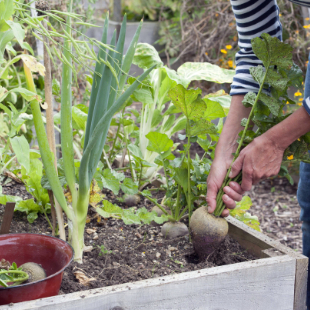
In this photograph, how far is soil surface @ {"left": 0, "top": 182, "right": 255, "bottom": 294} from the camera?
895 millimetres

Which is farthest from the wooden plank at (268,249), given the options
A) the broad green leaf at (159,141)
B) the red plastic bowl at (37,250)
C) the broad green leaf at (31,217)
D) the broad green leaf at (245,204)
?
the broad green leaf at (31,217)

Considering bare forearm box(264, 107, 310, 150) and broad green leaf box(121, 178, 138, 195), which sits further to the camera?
broad green leaf box(121, 178, 138, 195)

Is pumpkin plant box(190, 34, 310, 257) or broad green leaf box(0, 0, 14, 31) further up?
broad green leaf box(0, 0, 14, 31)

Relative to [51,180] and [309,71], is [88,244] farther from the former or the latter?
[309,71]

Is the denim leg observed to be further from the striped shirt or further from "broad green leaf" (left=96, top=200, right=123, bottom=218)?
"broad green leaf" (left=96, top=200, right=123, bottom=218)

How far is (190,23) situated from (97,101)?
340cm

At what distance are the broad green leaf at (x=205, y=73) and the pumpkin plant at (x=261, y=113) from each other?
49 cm

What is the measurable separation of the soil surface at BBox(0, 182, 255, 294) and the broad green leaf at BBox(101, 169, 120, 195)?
0.17 meters

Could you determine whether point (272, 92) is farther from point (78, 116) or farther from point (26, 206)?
point (26, 206)

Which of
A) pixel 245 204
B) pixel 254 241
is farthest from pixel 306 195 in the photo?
pixel 254 241

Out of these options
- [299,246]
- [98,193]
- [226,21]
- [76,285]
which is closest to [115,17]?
[226,21]

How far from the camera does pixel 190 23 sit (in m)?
3.95

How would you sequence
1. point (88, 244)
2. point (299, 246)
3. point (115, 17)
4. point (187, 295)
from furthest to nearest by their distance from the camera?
point (115, 17)
point (299, 246)
point (88, 244)
point (187, 295)

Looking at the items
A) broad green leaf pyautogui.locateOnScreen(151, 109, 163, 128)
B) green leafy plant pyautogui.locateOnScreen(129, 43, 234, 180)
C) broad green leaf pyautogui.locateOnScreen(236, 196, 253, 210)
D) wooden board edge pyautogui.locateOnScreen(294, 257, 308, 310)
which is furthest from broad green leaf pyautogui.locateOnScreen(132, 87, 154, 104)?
wooden board edge pyautogui.locateOnScreen(294, 257, 308, 310)
